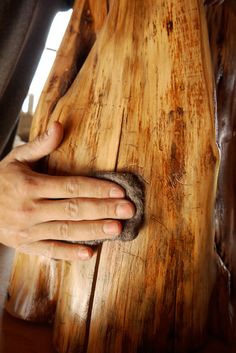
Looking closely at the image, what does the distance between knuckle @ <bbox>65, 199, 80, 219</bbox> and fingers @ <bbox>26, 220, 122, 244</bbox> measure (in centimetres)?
1

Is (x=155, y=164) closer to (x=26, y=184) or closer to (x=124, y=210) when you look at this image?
(x=124, y=210)

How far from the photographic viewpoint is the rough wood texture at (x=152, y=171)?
41 cm

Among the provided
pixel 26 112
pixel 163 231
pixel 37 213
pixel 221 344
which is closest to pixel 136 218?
pixel 163 231

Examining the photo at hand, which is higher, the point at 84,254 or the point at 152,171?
the point at 152,171

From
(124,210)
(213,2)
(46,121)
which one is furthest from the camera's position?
(213,2)

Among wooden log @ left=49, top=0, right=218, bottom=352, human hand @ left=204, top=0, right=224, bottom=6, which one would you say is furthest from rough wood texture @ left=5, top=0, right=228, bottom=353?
human hand @ left=204, top=0, right=224, bottom=6

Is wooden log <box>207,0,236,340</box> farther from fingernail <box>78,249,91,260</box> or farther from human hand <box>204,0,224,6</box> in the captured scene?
fingernail <box>78,249,91,260</box>

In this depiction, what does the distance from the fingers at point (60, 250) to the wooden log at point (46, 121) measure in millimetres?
64

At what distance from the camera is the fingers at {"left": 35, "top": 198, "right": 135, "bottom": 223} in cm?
40

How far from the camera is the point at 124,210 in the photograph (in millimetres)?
396

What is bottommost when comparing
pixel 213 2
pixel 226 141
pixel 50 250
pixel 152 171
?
pixel 50 250

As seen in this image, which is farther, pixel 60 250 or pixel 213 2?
pixel 213 2

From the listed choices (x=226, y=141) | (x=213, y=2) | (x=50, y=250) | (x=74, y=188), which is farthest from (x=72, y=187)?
(x=213, y=2)

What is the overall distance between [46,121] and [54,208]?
201mm
